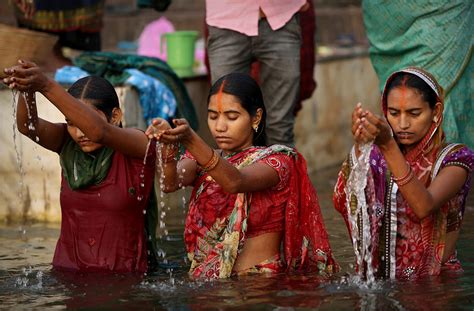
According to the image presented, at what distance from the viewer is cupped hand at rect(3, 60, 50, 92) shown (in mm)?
5781

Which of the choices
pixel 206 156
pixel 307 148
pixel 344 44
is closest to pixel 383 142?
pixel 206 156

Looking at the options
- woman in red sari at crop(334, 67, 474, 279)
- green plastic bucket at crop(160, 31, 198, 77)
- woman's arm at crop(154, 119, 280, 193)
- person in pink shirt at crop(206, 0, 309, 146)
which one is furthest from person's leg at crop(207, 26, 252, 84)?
woman in red sari at crop(334, 67, 474, 279)

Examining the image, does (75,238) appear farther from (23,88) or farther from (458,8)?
(458,8)

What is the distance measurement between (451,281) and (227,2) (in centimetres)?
285

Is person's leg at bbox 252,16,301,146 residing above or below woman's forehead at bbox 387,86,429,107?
above

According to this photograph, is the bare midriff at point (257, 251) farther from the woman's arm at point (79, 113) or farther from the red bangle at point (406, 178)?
the red bangle at point (406, 178)

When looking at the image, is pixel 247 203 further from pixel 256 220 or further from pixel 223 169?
pixel 223 169

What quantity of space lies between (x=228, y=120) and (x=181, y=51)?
155 inches

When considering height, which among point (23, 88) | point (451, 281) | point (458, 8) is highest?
point (458, 8)

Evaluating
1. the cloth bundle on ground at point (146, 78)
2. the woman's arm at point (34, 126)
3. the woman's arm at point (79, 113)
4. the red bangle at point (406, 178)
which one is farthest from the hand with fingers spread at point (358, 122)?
the cloth bundle on ground at point (146, 78)

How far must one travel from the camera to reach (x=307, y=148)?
11062mm

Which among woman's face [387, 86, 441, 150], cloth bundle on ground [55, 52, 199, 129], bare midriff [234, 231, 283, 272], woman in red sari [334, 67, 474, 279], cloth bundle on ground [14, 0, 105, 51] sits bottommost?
bare midriff [234, 231, 283, 272]

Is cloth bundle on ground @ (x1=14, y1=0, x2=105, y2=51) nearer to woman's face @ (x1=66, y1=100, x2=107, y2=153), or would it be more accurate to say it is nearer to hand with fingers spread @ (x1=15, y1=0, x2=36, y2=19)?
hand with fingers spread @ (x1=15, y1=0, x2=36, y2=19)

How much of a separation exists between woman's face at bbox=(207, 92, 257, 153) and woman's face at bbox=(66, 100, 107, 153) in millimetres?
559
